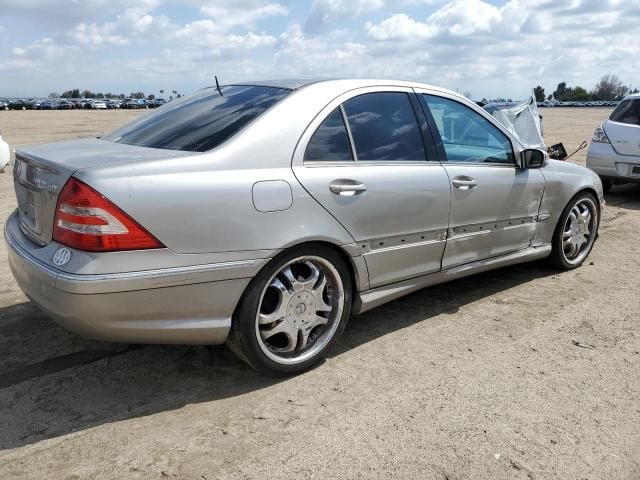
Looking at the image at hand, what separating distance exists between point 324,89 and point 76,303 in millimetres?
1804

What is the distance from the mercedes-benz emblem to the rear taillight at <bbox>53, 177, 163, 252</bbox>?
1.6 inches

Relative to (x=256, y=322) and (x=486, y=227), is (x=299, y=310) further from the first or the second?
(x=486, y=227)

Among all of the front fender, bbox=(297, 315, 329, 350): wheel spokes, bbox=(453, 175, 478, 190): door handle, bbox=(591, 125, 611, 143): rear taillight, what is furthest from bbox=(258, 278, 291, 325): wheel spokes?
bbox=(591, 125, 611, 143): rear taillight

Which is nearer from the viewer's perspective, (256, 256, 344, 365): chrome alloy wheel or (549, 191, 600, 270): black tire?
(256, 256, 344, 365): chrome alloy wheel

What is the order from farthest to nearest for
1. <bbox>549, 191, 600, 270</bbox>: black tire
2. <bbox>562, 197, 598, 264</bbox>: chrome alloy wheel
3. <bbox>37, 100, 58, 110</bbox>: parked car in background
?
<bbox>37, 100, 58, 110</bbox>: parked car in background, <bbox>562, 197, 598, 264</bbox>: chrome alloy wheel, <bbox>549, 191, 600, 270</bbox>: black tire

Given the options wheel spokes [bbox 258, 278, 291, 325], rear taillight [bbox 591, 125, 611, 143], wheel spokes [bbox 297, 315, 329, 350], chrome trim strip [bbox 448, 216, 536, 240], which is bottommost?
wheel spokes [bbox 297, 315, 329, 350]

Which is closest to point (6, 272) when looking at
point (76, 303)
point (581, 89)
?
point (76, 303)

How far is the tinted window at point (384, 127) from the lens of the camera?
11.2 ft

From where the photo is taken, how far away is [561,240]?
4988 mm

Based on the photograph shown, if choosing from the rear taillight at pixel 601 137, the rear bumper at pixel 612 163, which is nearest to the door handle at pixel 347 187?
the rear bumper at pixel 612 163

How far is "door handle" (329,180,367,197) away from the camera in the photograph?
10.3 ft

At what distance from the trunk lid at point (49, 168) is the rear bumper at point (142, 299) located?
0.17 meters

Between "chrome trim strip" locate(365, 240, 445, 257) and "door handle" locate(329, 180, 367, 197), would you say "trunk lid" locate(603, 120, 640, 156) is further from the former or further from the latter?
"door handle" locate(329, 180, 367, 197)

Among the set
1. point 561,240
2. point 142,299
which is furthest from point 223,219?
point 561,240
